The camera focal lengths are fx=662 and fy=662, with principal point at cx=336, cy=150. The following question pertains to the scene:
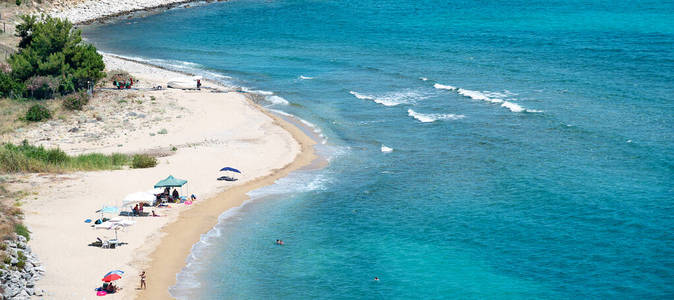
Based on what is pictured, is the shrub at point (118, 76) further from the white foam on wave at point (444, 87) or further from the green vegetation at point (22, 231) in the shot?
the green vegetation at point (22, 231)

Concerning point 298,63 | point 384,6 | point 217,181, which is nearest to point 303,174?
point 217,181

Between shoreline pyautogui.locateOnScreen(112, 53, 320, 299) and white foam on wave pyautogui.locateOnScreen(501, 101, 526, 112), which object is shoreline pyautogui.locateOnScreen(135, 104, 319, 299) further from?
white foam on wave pyautogui.locateOnScreen(501, 101, 526, 112)

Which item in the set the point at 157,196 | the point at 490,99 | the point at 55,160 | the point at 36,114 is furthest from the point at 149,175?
the point at 490,99

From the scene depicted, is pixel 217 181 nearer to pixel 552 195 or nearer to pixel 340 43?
pixel 552 195

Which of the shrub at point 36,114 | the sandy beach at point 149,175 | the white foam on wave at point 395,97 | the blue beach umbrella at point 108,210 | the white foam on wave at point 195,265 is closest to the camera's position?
the white foam on wave at point 195,265

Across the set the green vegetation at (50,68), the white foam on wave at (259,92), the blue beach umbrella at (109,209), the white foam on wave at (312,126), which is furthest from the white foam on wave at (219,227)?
the white foam on wave at (259,92)

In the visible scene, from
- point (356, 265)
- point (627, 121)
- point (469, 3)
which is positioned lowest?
point (356, 265)

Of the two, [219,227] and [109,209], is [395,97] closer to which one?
[219,227]

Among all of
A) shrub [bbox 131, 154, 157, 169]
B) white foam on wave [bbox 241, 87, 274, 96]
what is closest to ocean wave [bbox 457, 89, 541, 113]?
white foam on wave [bbox 241, 87, 274, 96]
